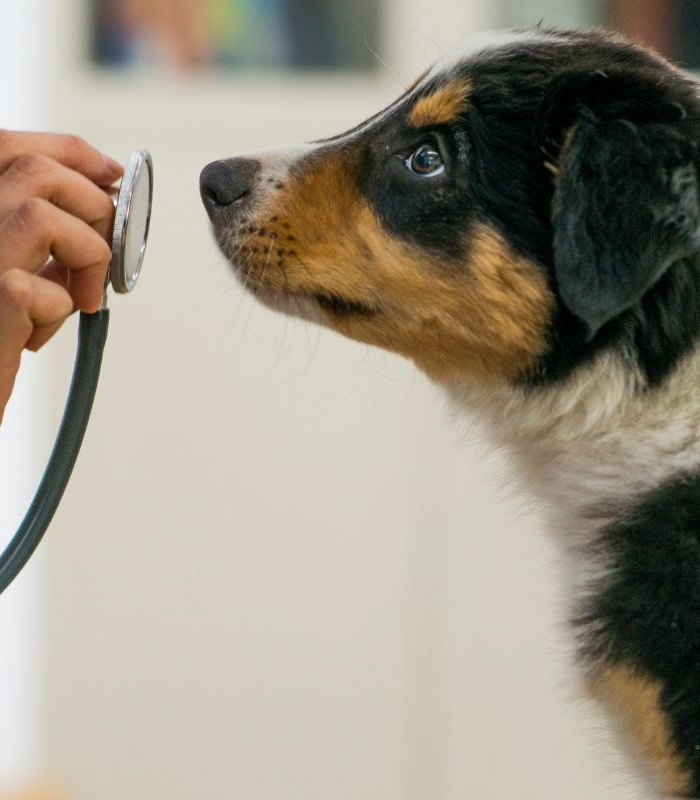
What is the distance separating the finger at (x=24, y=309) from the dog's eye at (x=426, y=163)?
44 centimetres

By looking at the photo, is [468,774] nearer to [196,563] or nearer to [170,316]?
[196,563]

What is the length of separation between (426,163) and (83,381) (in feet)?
1.50

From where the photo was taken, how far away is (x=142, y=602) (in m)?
2.74

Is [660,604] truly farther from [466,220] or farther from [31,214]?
[31,214]

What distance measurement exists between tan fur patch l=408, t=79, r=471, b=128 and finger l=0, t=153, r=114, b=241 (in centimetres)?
39

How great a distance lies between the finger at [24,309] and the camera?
3.14 ft

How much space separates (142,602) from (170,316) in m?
0.60

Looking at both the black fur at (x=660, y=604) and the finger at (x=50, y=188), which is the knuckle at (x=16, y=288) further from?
the black fur at (x=660, y=604)

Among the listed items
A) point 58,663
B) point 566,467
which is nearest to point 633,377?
point 566,467

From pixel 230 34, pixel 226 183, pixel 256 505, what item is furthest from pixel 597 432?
pixel 230 34

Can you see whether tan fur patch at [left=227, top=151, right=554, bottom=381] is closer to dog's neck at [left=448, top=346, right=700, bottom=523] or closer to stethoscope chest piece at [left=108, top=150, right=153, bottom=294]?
dog's neck at [left=448, top=346, right=700, bottom=523]

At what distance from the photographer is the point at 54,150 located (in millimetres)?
1073

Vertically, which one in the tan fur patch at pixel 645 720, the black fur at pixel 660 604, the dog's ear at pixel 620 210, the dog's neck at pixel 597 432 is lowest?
the tan fur patch at pixel 645 720

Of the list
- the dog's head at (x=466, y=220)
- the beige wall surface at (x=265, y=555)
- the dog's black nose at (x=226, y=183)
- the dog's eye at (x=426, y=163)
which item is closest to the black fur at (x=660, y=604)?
the dog's head at (x=466, y=220)
